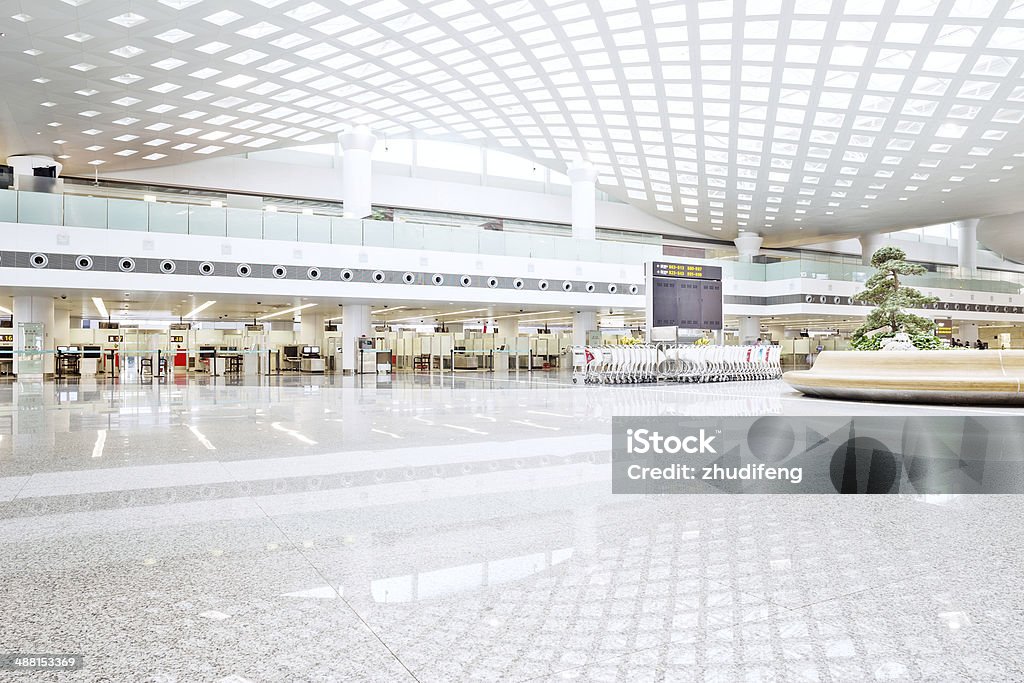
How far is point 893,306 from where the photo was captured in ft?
50.7

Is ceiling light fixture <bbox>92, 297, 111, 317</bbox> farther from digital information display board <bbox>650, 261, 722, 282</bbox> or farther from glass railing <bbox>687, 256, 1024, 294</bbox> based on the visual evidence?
glass railing <bbox>687, 256, 1024, 294</bbox>

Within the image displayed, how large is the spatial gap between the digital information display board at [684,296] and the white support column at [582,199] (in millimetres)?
16334

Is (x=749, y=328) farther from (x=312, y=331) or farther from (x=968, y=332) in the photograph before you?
(x=312, y=331)

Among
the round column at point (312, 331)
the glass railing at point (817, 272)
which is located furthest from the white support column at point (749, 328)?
the round column at point (312, 331)

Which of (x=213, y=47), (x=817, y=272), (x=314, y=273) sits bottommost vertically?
(x=314, y=273)

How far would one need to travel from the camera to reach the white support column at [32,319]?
24625mm

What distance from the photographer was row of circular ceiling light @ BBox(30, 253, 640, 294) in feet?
72.2

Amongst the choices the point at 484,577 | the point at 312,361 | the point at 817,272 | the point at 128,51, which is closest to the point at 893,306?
the point at 484,577

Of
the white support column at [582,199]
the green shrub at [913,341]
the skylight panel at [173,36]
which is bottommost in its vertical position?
the green shrub at [913,341]

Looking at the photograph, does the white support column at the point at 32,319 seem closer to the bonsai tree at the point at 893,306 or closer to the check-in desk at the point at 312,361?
the check-in desk at the point at 312,361

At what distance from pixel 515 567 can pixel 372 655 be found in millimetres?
980

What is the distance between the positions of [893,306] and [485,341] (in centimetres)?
2842

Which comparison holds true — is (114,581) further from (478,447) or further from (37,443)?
(37,443)

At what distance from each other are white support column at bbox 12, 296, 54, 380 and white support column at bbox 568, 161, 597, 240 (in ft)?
81.3
